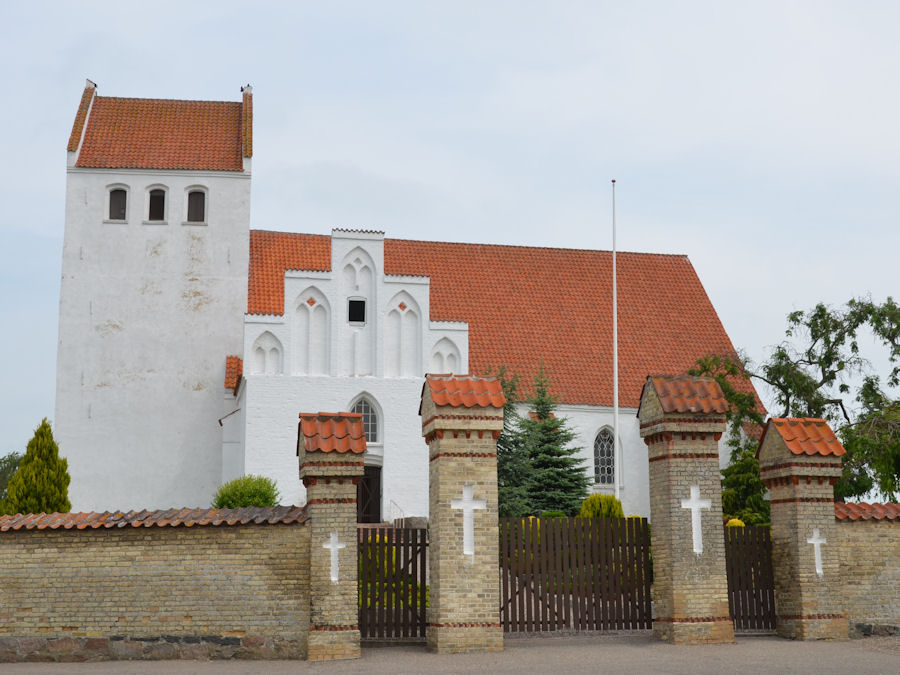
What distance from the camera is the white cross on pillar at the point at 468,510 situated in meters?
13.3

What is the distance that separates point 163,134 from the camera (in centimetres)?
3195

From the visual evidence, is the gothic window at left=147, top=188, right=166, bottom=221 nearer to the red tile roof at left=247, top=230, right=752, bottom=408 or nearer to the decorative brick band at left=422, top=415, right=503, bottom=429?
the red tile roof at left=247, top=230, right=752, bottom=408

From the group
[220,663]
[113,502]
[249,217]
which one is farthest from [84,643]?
[249,217]

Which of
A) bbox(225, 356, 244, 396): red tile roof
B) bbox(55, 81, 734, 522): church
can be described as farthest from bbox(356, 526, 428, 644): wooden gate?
bbox(225, 356, 244, 396): red tile roof

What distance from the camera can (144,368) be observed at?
30.1 meters

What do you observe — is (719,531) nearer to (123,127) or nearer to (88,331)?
(88,331)

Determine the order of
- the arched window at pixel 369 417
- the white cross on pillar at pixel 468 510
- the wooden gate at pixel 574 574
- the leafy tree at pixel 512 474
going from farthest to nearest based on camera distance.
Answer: the arched window at pixel 369 417 < the leafy tree at pixel 512 474 < the wooden gate at pixel 574 574 < the white cross on pillar at pixel 468 510

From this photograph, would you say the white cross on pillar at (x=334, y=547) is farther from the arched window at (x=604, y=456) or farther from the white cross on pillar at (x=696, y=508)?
the arched window at (x=604, y=456)

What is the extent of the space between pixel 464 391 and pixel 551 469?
15054mm

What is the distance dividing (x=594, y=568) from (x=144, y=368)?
1950 cm

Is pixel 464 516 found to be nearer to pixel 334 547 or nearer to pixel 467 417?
pixel 467 417

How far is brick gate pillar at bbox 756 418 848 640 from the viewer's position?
45.9ft

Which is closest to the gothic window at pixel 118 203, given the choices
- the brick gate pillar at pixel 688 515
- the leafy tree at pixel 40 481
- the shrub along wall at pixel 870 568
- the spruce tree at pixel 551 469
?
the leafy tree at pixel 40 481

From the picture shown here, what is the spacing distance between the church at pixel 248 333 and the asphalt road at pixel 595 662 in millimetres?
14443
